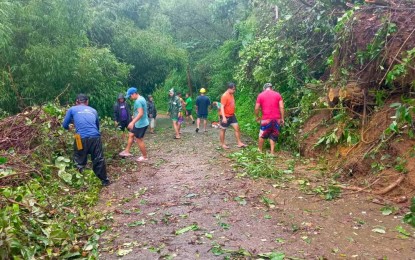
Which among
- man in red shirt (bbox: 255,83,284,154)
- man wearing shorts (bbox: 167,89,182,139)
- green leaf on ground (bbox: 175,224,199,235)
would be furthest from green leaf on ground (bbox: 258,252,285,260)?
man wearing shorts (bbox: 167,89,182,139)

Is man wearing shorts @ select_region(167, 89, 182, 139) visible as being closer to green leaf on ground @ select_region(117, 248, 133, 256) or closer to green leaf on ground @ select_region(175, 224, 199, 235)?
green leaf on ground @ select_region(175, 224, 199, 235)

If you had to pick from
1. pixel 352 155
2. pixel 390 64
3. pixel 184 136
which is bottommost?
pixel 184 136

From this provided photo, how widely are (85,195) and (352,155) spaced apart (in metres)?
4.48

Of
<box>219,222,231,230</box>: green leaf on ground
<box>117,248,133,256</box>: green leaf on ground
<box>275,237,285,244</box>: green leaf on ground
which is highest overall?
<box>219,222,231,230</box>: green leaf on ground

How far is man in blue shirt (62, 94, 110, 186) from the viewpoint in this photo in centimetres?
645

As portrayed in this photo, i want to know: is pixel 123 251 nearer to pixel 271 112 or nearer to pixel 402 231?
pixel 402 231

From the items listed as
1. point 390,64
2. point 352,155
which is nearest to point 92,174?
point 352,155

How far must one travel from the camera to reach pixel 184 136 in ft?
43.3

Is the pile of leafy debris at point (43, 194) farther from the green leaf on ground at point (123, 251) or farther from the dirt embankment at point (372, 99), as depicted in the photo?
the dirt embankment at point (372, 99)

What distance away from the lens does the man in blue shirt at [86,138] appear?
6.45 meters

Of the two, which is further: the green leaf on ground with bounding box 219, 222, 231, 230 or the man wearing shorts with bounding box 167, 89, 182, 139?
the man wearing shorts with bounding box 167, 89, 182, 139

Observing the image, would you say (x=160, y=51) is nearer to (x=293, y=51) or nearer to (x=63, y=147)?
(x=293, y=51)

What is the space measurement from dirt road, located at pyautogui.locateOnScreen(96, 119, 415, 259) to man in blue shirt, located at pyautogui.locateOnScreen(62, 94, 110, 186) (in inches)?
17.7

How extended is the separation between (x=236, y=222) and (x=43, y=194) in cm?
260
